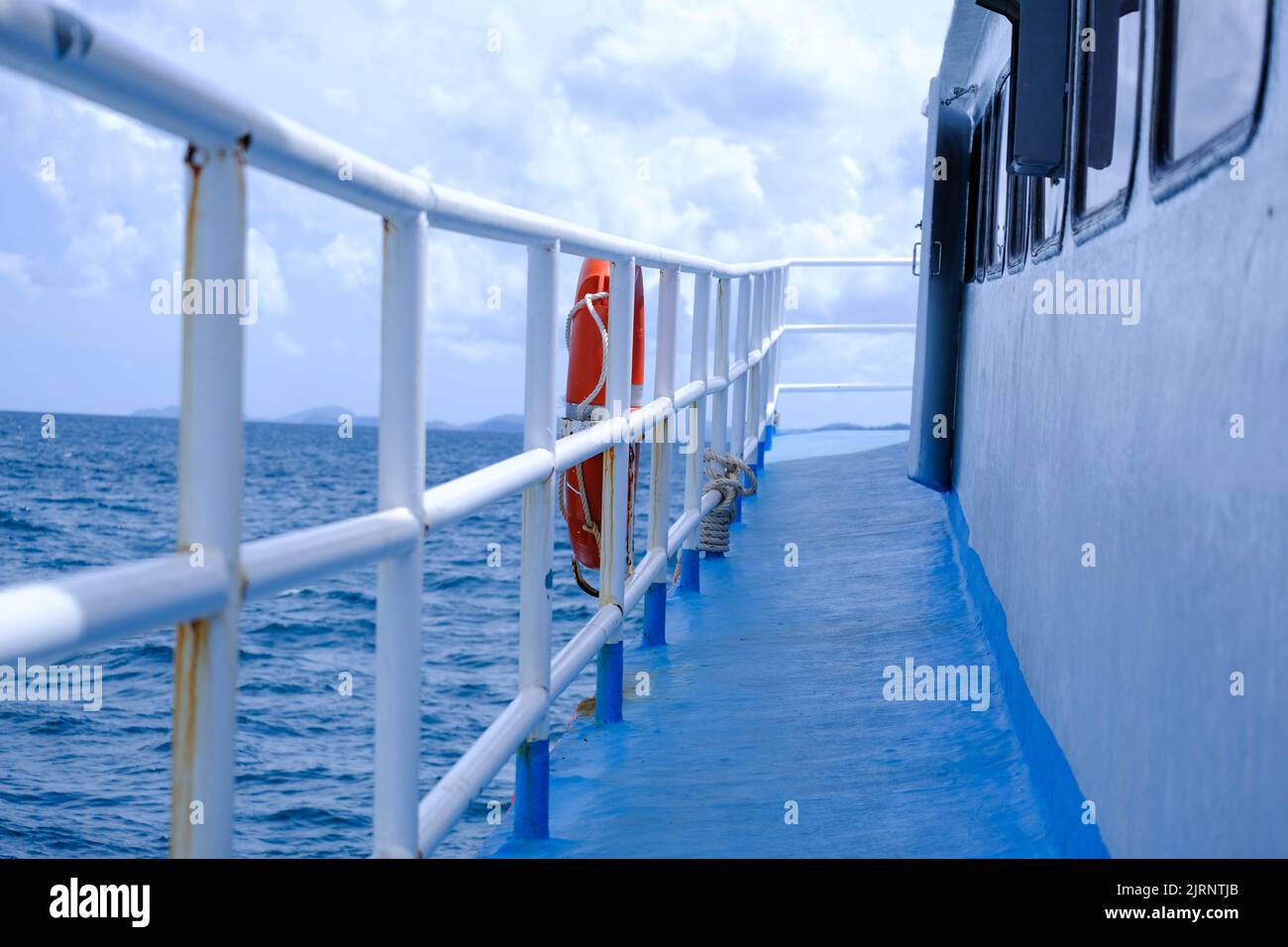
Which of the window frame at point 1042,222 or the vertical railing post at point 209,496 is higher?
the window frame at point 1042,222

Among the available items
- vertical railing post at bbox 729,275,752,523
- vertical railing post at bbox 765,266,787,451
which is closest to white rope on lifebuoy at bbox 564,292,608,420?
vertical railing post at bbox 729,275,752,523

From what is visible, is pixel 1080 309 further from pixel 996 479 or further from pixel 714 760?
pixel 996 479

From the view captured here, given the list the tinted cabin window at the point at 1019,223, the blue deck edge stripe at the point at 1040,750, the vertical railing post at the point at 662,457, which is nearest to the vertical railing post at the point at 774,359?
the tinted cabin window at the point at 1019,223

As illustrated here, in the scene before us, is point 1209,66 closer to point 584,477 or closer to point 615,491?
point 615,491

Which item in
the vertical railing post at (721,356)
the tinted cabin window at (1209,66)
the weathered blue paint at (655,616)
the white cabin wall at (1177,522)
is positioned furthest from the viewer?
the vertical railing post at (721,356)

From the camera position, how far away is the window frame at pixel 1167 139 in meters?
1.62

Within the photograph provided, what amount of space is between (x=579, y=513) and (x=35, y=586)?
112 inches

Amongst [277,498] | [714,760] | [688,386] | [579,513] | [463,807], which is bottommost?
[277,498]

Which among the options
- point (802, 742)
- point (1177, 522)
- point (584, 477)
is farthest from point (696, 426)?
point (1177, 522)

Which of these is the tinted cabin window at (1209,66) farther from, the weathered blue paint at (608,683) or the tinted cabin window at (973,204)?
the tinted cabin window at (973,204)

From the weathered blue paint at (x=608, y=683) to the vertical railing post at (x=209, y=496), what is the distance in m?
2.19

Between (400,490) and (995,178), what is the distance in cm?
416

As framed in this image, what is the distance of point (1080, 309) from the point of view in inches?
101
